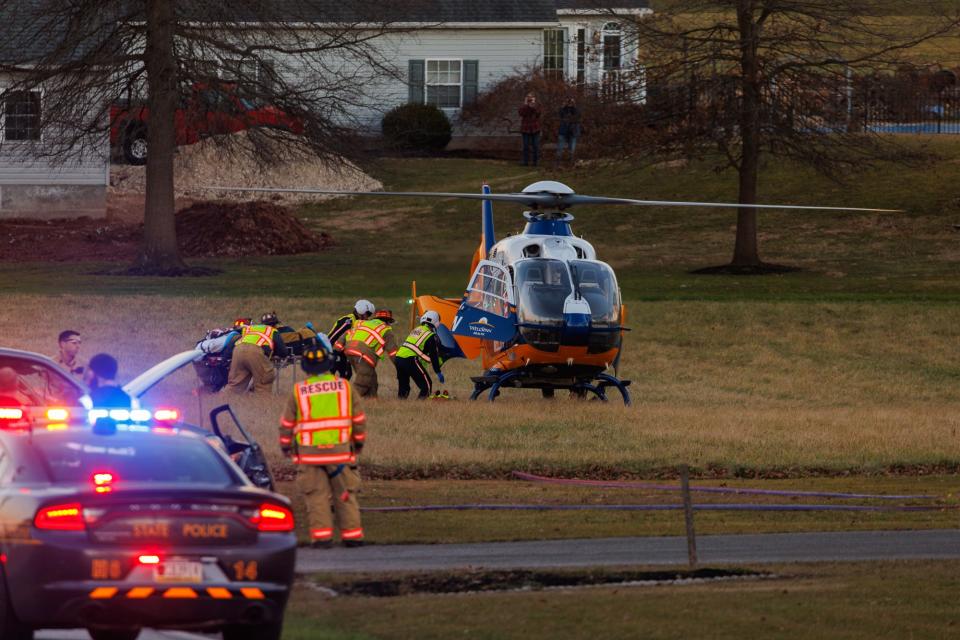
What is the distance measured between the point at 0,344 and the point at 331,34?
13.0 meters

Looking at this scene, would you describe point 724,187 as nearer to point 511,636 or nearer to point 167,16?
point 167,16

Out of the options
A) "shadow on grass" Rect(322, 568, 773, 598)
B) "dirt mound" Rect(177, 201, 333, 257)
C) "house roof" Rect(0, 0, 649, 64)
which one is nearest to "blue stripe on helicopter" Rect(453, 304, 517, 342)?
"shadow on grass" Rect(322, 568, 773, 598)

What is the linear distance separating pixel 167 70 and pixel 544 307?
55.3ft

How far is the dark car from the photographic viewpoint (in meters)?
8.67

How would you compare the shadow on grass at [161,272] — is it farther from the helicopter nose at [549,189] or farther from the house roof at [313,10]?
the helicopter nose at [549,189]

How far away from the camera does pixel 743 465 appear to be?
1995 centimetres

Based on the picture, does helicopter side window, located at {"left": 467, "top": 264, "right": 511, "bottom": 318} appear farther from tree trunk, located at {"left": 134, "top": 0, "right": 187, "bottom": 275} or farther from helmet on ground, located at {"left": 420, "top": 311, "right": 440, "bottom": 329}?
tree trunk, located at {"left": 134, "top": 0, "right": 187, "bottom": 275}

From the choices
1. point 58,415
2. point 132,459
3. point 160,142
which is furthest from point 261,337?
point 160,142

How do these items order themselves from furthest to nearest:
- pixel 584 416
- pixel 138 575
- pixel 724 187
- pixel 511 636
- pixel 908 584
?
pixel 724 187 < pixel 584 416 < pixel 908 584 < pixel 511 636 < pixel 138 575

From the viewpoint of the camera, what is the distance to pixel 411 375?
25094mm

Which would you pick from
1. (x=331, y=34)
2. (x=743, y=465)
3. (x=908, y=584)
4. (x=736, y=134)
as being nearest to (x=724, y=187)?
(x=736, y=134)

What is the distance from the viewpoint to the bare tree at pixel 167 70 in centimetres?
3841

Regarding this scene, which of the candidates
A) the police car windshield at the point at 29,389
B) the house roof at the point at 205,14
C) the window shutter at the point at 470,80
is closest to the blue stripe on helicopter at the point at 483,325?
the police car windshield at the point at 29,389

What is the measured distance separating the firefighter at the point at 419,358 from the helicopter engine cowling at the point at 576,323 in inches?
85.8
